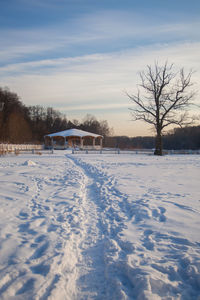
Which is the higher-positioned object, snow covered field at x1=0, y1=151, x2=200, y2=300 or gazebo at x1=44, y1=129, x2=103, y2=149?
gazebo at x1=44, y1=129, x2=103, y2=149

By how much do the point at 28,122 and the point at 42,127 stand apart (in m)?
5.07

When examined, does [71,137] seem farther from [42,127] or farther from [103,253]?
[103,253]

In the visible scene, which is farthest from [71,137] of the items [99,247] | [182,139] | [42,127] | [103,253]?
[182,139]

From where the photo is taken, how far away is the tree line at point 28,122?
5581cm

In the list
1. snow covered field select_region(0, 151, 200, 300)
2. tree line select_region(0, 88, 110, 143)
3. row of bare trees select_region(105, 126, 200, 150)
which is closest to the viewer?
snow covered field select_region(0, 151, 200, 300)

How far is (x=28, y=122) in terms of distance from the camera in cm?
7025

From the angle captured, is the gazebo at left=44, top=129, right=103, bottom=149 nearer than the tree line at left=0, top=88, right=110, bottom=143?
Yes

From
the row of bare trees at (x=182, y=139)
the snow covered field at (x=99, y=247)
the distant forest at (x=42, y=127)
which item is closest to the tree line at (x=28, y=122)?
the distant forest at (x=42, y=127)

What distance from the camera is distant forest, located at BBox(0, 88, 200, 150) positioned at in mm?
56375

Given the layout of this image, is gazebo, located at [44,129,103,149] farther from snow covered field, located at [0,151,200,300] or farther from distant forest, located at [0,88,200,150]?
snow covered field, located at [0,151,200,300]

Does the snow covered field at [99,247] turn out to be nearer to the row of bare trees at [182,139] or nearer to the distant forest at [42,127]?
the distant forest at [42,127]

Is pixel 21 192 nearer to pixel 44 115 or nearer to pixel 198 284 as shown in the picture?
pixel 198 284

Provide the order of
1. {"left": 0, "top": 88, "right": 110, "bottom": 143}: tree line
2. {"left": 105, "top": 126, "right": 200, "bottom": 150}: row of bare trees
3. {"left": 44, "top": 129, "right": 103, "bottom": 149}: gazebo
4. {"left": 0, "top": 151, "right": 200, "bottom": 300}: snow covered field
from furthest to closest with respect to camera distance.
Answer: {"left": 105, "top": 126, "right": 200, "bottom": 150}: row of bare trees
{"left": 0, "top": 88, "right": 110, "bottom": 143}: tree line
{"left": 44, "top": 129, "right": 103, "bottom": 149}: gazebo
{"left": 0, "top": 151, "right": 200, "bottom": 300}: snow covered field

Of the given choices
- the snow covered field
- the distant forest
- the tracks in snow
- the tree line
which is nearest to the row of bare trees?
the distant forest
